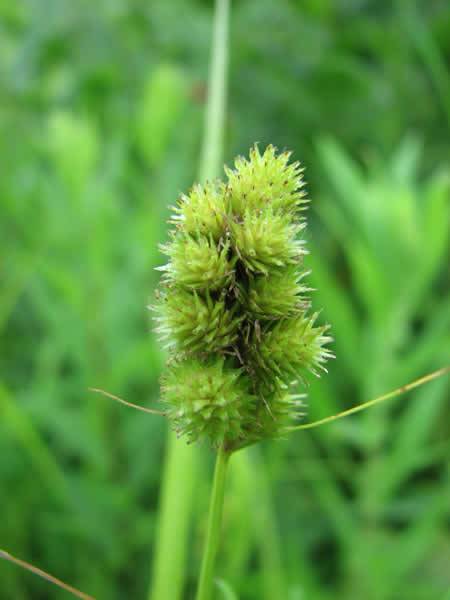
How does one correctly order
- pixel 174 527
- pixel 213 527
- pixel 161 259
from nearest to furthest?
pixel 213 527, pixel 174 527, pixel 161 259

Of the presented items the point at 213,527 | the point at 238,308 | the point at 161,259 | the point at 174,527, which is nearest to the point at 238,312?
the point at 238,308

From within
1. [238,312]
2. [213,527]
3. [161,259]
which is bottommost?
[213,527]

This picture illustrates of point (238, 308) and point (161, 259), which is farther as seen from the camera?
point (161, 259)

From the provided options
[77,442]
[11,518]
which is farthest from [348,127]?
[11,518]

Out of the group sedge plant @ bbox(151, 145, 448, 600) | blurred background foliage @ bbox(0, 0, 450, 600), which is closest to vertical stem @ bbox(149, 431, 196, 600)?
sedge plant @ bbox(151, 145, 448, 600)

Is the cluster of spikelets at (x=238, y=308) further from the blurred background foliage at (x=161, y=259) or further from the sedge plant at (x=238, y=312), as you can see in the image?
the blurred background foliage at (x=161, y=259)

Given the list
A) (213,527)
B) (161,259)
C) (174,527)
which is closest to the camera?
(213,527)

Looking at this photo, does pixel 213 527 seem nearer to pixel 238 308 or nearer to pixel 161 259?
pixel 238 308

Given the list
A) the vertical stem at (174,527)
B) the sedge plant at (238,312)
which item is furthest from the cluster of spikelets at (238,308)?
the vertical stem at (174,527)
